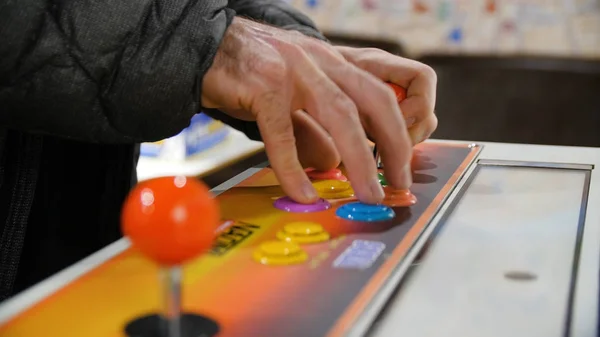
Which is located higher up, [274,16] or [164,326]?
[274,16]

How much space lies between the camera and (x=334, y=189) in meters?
0.68

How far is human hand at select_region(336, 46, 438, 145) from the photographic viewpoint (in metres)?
0.78

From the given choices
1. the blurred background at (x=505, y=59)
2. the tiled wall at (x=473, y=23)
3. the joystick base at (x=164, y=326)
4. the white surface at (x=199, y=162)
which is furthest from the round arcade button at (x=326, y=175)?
the tiled wall at (x=473, y=23)

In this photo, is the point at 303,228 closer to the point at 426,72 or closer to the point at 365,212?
the point at 365,212

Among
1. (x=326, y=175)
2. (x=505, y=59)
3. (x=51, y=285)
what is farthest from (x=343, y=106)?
(x=505, y=59)

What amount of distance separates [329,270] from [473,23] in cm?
192

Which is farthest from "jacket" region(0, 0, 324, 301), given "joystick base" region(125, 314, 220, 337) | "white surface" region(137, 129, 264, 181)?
"white surface" region(137, 129, 264, 181)

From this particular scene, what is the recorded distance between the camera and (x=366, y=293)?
0.44 m

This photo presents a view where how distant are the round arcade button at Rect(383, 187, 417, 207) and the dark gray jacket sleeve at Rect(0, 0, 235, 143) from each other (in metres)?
0.19

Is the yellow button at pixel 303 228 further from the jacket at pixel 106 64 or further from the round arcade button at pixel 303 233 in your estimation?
the jacket at pixel 106 64

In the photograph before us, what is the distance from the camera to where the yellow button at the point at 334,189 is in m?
0.67

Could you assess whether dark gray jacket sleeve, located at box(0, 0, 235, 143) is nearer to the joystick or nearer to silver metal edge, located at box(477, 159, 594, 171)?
the joystick

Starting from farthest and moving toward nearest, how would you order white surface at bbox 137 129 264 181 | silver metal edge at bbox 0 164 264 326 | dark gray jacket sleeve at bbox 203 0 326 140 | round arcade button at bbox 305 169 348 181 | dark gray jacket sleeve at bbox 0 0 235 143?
white surface at bbox 137 129 264 181
dark gray jacket sleeve at bbox 203 0 326 140
round arcade button at bbox 305 169 348 181
dark gray jacket sleeve at bbox 0 0 235 143
silver metal edge at bbox 0 164 264 326

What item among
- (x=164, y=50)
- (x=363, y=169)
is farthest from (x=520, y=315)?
(x=164, y=50)
